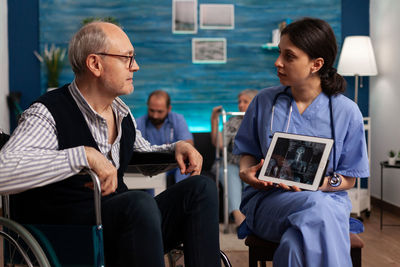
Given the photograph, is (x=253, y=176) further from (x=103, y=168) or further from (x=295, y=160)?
(x=103, y=168)

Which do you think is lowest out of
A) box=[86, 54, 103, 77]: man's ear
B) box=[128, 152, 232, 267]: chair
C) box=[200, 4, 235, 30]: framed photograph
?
box=[128, 152, 232, 267]: chair

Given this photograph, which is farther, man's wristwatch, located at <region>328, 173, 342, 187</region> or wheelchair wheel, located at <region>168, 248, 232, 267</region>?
man's wristwatch, located at <region>328, 173, 342, 187</region>

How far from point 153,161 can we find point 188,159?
13cm

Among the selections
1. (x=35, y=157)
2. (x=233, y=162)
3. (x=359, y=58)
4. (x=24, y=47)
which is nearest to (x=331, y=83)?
(x=35, y=157)

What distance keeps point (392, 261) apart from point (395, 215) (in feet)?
4.82

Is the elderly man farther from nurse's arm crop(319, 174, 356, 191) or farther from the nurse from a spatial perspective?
nurse's arm crop(319, 174, 356, 191)

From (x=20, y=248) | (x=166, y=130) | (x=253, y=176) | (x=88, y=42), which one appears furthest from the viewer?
(x=166, y=130)

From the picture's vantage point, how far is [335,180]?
6.01 feet

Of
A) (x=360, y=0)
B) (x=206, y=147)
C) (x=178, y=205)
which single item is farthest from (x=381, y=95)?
(x=178, y=205)

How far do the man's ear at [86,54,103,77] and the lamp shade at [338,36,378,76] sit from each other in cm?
350

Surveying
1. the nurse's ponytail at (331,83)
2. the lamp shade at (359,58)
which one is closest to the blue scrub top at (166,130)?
the lamp shade at (359,58)

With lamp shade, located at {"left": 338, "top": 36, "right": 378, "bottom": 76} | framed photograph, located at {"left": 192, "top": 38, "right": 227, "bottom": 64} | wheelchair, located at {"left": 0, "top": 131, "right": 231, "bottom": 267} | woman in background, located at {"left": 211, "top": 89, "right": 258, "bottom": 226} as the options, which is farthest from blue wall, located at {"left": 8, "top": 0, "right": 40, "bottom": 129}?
wheelchair, located at {"left": 0, "top": 131, "right": 231, "bottom": 267}

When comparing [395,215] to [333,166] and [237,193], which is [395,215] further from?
[333,166]

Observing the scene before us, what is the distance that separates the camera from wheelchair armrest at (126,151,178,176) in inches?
69.2
